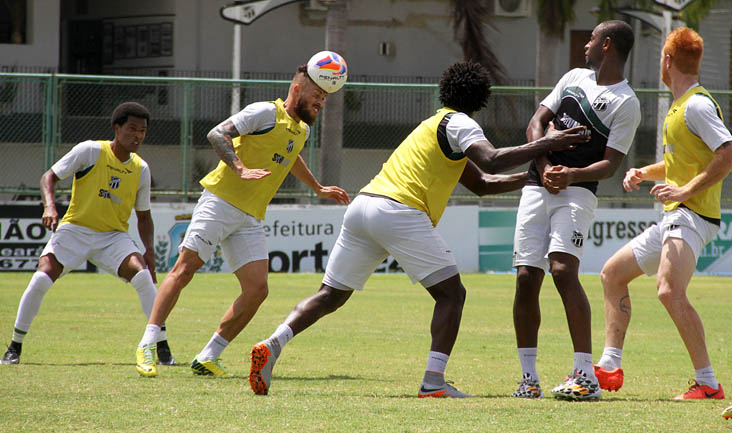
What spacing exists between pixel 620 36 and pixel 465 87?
106cm

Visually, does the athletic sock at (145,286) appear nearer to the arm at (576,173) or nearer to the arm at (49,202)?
the arm at (49,202)

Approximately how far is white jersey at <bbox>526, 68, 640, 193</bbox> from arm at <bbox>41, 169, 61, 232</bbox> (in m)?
3.88

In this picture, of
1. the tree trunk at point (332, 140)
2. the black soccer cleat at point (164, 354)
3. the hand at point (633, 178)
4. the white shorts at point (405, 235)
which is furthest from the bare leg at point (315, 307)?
the tree trunk at point (332, 140)

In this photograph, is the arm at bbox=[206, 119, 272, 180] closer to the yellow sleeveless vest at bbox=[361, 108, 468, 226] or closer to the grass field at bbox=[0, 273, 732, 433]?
the yellow sleeveless vest at bbox=[361, 108, 468, 226]

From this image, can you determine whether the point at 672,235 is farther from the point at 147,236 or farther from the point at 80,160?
the point at 80,160

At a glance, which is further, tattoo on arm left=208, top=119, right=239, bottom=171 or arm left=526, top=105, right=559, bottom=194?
tattoo on arm left=208, top=119, right=239, bottom=171

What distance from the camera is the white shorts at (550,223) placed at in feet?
22.1

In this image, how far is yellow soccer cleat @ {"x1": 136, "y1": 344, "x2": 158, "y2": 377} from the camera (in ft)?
24.6

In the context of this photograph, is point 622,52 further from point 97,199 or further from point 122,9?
point 122,9

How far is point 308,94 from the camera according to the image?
784cm

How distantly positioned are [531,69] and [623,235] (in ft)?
60.7

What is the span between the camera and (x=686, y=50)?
23.1ft

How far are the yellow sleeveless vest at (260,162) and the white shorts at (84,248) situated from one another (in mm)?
1248

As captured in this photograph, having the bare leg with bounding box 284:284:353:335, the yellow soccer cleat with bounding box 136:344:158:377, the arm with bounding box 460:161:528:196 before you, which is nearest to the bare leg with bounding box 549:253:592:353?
the arm with bounding box 460:161:528:196
